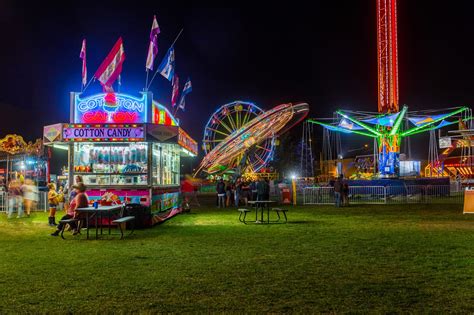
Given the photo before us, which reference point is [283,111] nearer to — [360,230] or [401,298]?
[360,230]

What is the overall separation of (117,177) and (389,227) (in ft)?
30.6

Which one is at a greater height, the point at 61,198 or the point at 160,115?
the point at 160,115

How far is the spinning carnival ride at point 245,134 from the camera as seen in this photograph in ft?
136

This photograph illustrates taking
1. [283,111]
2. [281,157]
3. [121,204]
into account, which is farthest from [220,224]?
[281,157]

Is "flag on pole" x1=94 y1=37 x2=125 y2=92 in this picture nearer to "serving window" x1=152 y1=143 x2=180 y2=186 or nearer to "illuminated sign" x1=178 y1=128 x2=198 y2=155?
"serving window" x1=152 y1=143 x2=180 y2=186

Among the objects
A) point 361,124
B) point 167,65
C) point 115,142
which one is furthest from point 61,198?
point 361,124

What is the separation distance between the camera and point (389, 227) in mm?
15039

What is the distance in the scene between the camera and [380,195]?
30359 millimetres

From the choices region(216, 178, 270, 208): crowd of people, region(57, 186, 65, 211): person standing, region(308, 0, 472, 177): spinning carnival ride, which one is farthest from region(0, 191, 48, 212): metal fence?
region(308, 0, 472, 177): spinning carnival ride

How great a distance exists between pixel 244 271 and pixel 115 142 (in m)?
9.18

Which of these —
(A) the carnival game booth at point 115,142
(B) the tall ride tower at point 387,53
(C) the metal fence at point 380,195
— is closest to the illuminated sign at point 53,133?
(A) the carnival game booth at point 115,142

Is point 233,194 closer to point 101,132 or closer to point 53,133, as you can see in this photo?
point 101,132

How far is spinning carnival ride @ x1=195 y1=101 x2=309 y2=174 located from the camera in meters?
41.5

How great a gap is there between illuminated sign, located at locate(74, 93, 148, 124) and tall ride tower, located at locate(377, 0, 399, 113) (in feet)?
102
